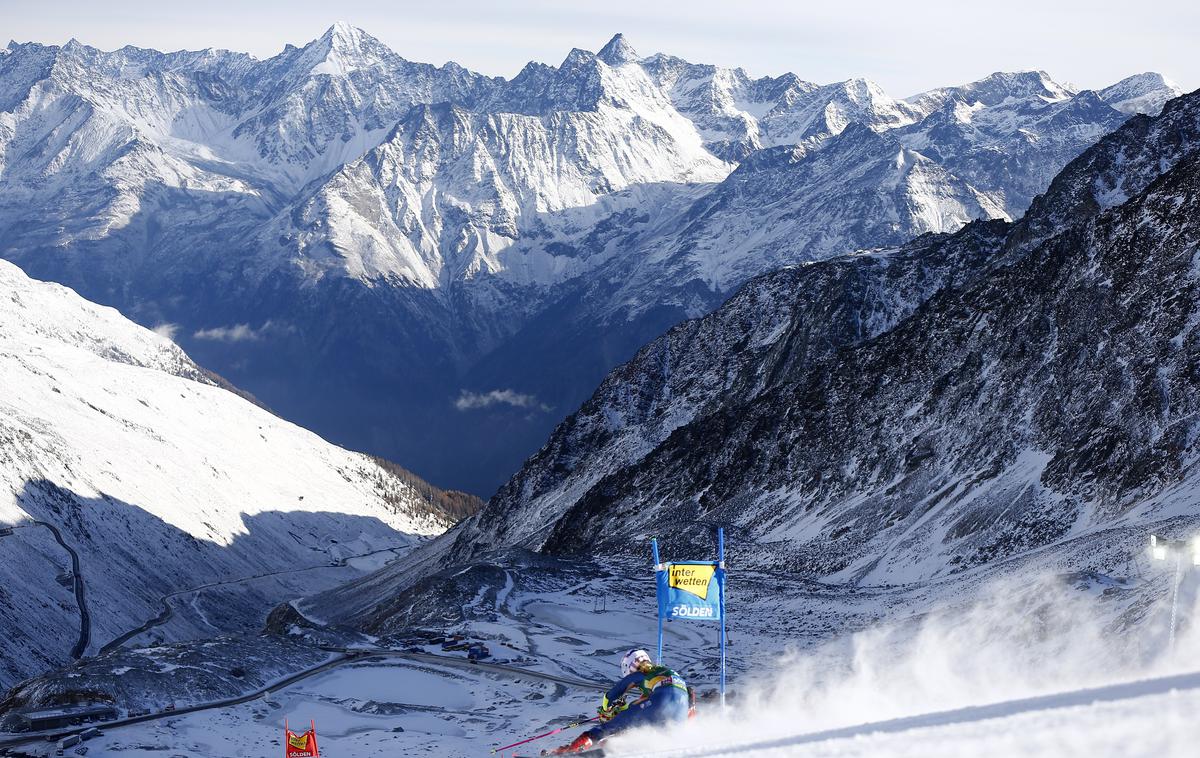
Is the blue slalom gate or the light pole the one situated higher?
the blue slalom gate

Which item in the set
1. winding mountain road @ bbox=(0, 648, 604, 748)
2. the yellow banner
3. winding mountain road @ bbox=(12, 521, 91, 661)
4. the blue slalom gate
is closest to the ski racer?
the blue slalom gate

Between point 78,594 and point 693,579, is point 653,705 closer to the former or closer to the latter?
point 693,579

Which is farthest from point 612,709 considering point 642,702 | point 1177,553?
point 1177,553

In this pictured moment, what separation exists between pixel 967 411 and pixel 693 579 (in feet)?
284

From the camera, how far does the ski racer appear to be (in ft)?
109

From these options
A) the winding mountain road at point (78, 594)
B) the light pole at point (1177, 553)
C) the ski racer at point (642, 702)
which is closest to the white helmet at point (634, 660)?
the ski racer at point (642, 702)

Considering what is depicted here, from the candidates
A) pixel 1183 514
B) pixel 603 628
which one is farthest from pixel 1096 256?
pixel 603 628

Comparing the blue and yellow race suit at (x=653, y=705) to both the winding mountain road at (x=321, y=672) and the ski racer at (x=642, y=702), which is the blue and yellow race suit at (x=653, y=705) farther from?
the winding mountain road at (x=321, y=672)

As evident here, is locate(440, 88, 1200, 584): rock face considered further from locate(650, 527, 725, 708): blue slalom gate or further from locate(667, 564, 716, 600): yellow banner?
locate(667, 564, 716, 600): yellow banner

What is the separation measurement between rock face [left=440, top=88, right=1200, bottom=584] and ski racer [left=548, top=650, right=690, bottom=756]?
55.0 meters

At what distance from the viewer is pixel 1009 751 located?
20125mm

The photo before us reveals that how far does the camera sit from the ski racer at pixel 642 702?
33.4m

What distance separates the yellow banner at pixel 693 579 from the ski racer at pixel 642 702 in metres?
5.01

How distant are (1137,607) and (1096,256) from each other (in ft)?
229
